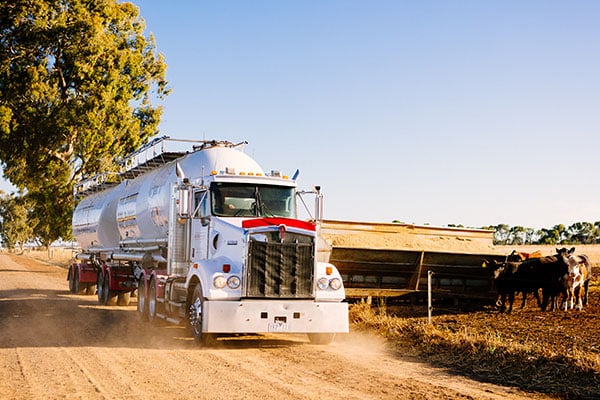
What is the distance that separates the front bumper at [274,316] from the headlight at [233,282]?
0.33 m

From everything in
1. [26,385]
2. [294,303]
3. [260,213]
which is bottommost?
[26,385]

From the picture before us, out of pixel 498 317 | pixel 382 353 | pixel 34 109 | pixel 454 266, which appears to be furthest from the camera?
pixel 34 109

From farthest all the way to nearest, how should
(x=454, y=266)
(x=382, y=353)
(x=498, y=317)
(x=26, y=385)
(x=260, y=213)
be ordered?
(x=454, y=266)
(x=498, y=317)
(x=260, y=213)
(x=382, y=353)
(x=26, y=385)

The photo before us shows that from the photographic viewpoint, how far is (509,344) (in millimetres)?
12422

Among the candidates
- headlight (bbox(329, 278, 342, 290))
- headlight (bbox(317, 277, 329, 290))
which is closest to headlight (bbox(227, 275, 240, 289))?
headlight (bbox(317, 277, 329, 290))

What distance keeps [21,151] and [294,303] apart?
32827 mm

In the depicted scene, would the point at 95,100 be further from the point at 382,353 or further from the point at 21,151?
the point at 382,353

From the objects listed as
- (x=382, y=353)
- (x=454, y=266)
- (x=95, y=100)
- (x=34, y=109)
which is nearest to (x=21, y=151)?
(x=34, y=109)

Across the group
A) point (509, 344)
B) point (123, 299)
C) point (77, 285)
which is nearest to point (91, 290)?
point (77, 285)

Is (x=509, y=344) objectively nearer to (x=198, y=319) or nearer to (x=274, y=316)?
(x=274, y=316)

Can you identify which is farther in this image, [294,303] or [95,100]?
[95,100]

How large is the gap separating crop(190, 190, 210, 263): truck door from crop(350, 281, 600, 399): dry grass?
4030mm

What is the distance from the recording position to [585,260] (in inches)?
849

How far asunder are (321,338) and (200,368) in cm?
369
